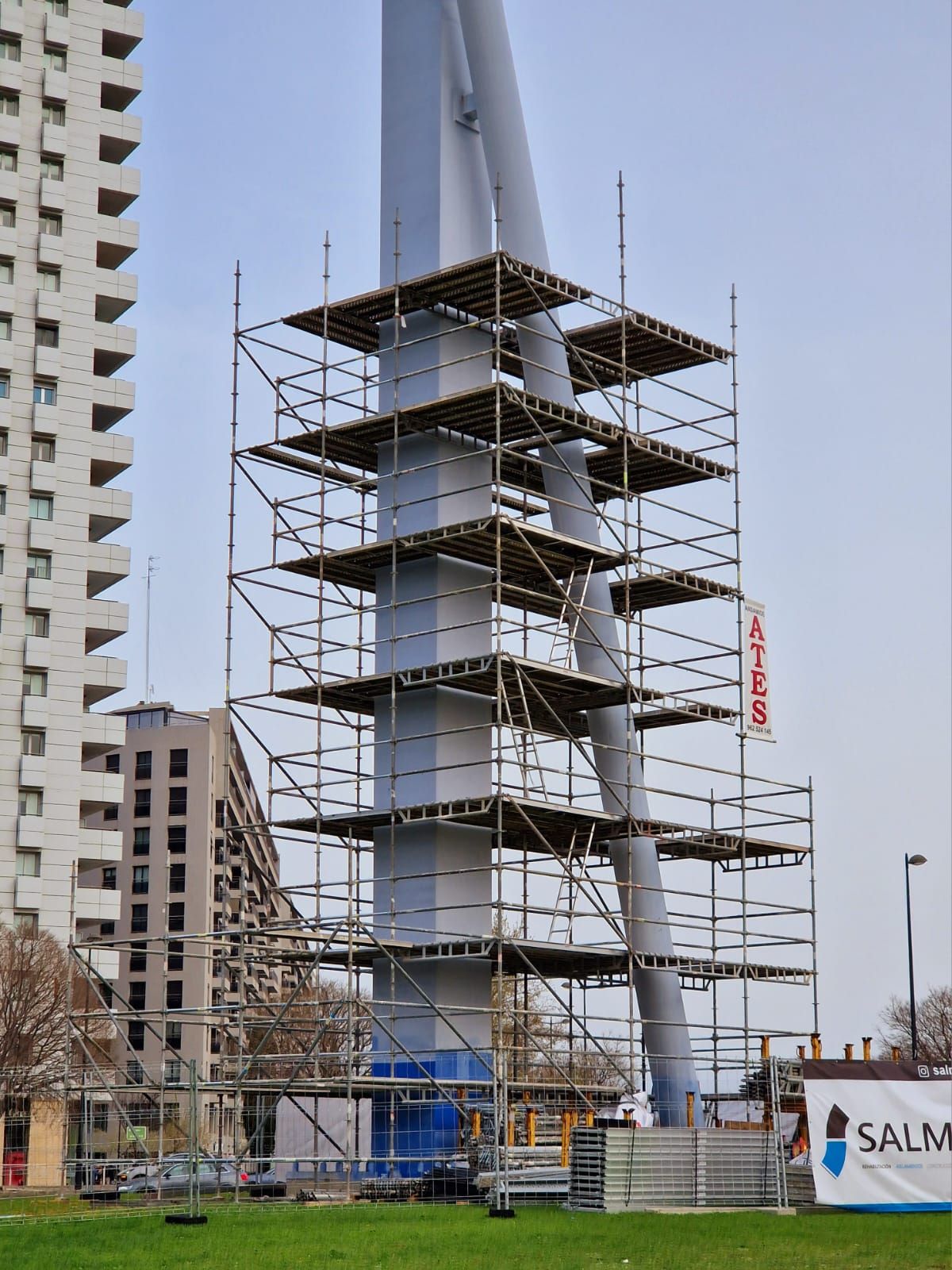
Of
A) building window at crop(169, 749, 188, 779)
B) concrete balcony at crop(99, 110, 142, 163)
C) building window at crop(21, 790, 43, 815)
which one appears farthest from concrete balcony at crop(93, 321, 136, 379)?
building window at crop(169, 749, 188, 779)

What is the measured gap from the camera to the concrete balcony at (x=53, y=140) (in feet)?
274

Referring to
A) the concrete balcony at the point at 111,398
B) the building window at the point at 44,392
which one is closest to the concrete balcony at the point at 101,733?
the concrete balcony at the point at 111,398

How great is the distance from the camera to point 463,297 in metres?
42.3

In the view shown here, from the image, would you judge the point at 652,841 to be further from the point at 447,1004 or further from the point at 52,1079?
the point at 52,1079

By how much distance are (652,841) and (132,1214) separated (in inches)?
671

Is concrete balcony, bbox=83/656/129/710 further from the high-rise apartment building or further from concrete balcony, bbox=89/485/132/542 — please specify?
concrete balcony, bbox=89/485/132/542

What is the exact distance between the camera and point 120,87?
3420 inches

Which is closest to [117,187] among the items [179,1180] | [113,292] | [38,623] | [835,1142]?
[113,292]

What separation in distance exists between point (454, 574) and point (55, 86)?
2031 inches

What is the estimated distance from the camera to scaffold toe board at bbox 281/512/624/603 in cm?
3941

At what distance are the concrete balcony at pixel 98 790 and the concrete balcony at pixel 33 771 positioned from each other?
1.88 m

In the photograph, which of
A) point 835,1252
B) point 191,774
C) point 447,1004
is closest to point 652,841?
point 447,1004

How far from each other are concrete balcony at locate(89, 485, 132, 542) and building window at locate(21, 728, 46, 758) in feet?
31.8

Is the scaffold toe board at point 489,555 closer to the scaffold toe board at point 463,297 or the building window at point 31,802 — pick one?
the scaffold toe board at point 463,297
